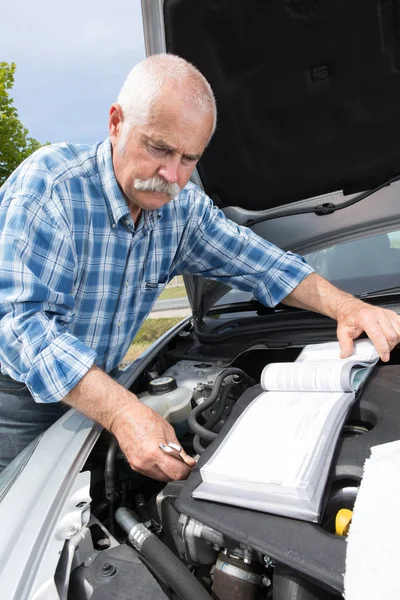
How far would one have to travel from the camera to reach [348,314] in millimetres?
1526

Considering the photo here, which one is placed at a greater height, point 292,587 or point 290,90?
point 290,90

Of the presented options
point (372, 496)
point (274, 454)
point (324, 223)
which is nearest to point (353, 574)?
point (372, 496)

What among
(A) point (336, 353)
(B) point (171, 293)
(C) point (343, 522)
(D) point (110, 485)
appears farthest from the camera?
(B) point (171, 293)

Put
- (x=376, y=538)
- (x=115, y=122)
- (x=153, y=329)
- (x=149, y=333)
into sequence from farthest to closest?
(x=153, y=329), (x=149, y=333), (x=115, y=122), (x=376, y=538)

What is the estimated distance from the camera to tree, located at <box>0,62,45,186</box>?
8297 mm

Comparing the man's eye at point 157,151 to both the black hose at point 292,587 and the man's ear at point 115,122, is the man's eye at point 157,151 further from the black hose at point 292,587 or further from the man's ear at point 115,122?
the black hose at point 292,587

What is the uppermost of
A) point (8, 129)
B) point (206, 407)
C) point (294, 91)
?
point (8, 129)

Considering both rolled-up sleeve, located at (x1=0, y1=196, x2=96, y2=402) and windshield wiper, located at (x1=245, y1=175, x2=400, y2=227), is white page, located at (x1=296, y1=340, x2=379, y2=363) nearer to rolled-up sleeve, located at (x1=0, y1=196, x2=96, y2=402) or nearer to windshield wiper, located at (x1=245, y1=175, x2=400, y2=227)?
rolled-up sleeve, located at (x1=0, y1=196, x2=96, y2=402)

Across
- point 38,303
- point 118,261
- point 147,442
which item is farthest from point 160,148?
point 147,442

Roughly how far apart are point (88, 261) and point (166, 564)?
38.5 inches

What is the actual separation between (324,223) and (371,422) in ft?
3.86


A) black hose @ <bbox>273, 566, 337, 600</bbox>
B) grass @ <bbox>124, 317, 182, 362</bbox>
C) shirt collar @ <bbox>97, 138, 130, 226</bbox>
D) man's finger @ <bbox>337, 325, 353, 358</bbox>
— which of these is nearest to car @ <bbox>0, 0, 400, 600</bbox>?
black hose @ <bbox>273, 566, 337, 600</bbox>

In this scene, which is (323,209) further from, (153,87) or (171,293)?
(171,293)

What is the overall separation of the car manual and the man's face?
68 centimetres
